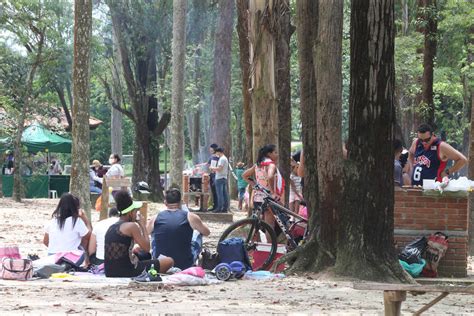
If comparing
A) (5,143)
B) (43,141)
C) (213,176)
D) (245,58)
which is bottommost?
(213,176)

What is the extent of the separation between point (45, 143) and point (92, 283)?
26611 millimetres

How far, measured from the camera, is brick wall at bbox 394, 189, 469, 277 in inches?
541

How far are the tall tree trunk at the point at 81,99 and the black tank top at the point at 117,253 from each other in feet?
25.0

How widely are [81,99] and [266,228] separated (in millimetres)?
6705

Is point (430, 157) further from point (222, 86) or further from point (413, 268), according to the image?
point (222, 86)

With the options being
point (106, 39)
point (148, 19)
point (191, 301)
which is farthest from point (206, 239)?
point (106, 39)

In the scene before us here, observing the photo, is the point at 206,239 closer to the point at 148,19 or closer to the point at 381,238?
the point at 381,238

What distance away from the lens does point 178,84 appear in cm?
2433

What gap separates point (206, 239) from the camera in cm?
1995

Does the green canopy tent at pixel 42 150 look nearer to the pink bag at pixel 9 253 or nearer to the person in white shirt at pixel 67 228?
the person in white shirt at pixel 67 228

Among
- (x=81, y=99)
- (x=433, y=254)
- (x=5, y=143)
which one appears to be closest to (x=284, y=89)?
(x=81, y=99)

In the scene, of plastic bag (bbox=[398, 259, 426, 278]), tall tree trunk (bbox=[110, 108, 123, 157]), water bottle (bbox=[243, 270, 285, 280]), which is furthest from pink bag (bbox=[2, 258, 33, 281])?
tall tree trunk (bbox=[110, 108, 123, 157])

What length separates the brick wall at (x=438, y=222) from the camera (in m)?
13.8

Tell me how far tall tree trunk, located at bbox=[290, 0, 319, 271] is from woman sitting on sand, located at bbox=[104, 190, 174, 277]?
2.18 metres
